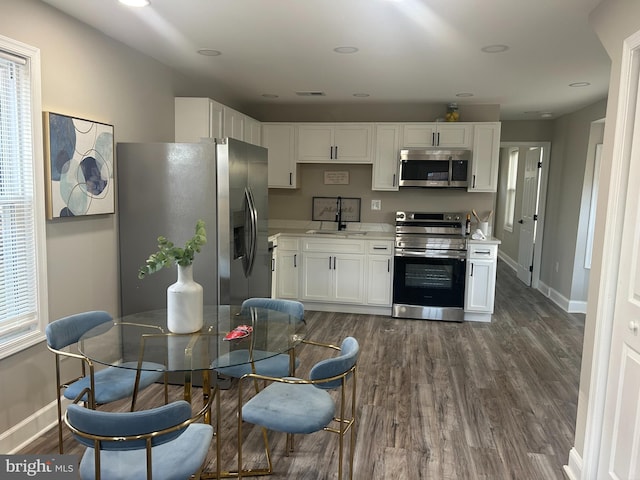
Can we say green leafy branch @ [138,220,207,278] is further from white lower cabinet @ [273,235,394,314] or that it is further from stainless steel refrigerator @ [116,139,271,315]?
white lower cabinet @ [273,235,394,314]

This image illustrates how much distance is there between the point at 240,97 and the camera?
5246 mm

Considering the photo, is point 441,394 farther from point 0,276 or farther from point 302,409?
point 0,276

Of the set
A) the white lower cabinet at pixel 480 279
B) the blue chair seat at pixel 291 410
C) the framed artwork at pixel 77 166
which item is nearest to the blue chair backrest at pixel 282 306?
the blue chair seat at pixel 291 410

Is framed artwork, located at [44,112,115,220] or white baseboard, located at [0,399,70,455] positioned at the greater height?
framed artwork, located at [44,112,115,220]

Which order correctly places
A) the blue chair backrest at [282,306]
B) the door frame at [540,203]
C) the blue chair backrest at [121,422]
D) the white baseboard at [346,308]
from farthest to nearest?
the door frame at [540,203]
the white baseboard at [346,308]
the blue chair backrest at [282,306]
the blue chair backrest at [121,422]

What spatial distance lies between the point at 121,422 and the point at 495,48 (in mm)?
3214

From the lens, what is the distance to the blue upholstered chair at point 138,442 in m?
1.47

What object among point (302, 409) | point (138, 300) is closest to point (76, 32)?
point (138, 300)

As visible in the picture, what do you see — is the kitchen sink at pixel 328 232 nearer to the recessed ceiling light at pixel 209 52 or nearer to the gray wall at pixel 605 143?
the recessed ceiling light at pixel 209 52

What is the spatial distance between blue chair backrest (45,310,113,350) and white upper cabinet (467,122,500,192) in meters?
4.15

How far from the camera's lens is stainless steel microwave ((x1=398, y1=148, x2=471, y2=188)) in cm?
506

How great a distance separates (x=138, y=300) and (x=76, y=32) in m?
1.85

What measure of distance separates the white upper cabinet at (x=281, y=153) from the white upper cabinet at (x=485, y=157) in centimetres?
213

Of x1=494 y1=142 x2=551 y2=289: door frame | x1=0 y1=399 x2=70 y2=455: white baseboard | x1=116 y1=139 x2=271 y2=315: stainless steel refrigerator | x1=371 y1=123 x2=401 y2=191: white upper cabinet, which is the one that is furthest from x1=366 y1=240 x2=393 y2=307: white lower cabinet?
x1=0 y1=399 x2=70 y2=455: white baseboard
